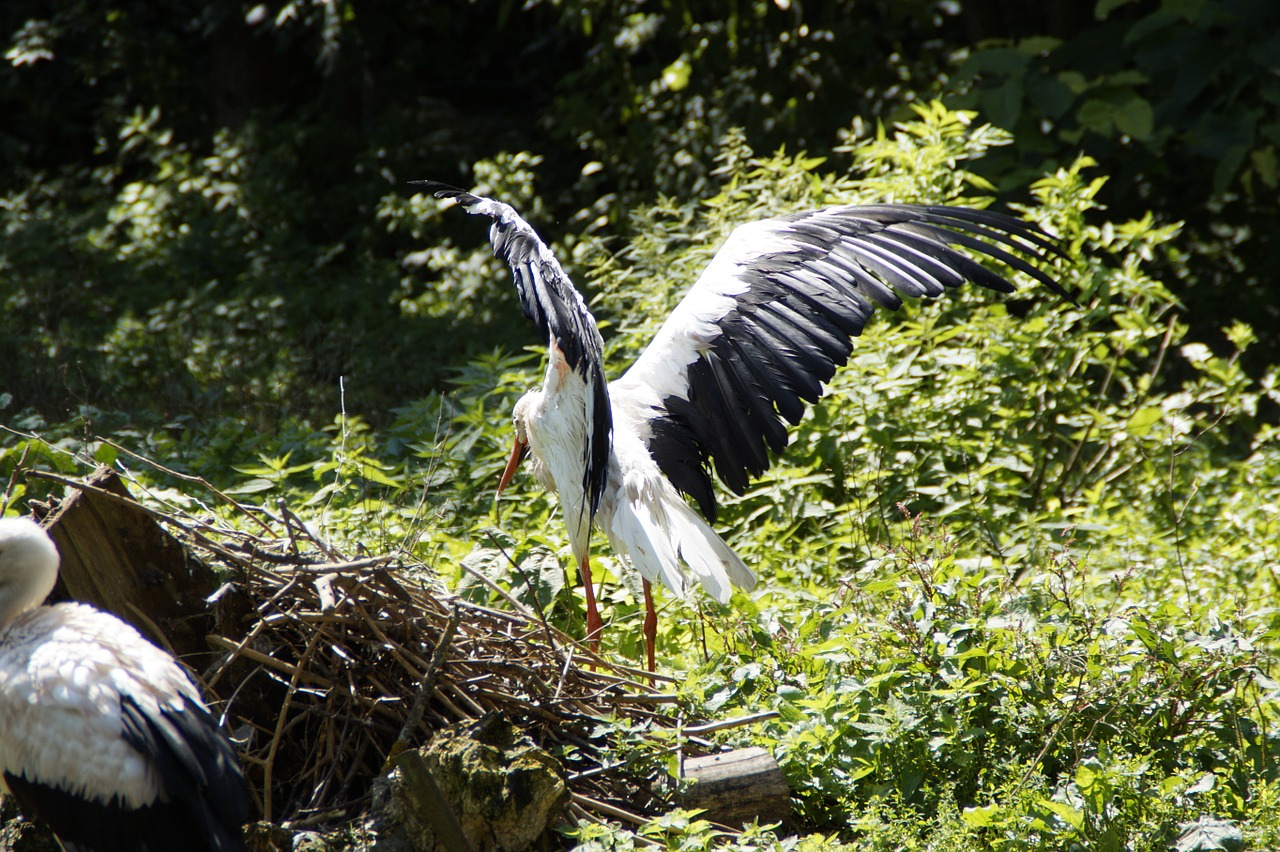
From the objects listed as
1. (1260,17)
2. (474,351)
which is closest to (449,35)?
(474,351)

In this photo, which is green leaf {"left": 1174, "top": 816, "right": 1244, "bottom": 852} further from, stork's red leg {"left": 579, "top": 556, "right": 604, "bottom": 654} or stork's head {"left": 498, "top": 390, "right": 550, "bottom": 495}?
stork's head {"left": 498, "top": 390, "right": 550, "bottom": 495}

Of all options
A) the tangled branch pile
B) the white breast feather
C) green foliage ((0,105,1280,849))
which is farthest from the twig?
the white breast feather

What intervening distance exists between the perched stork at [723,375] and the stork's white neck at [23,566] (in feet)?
4.73

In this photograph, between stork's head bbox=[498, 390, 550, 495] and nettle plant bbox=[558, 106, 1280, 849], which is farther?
stork's head bbox=[498, 390, 550, 495]

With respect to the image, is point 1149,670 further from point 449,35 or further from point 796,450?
point 449,35

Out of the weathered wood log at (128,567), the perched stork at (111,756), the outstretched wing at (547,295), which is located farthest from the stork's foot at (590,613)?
the perched stork at (111,756)

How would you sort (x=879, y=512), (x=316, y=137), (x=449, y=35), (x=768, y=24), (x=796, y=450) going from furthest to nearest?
(x=449, y=35) < (x=316, y=137) < (x=768, y=24) < (x=796, y=450) < (x=879, y=512)

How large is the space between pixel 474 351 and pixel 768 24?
10.0 ft

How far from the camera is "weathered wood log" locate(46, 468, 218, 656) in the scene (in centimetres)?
280

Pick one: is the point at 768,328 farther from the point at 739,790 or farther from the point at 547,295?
the point at 739,790

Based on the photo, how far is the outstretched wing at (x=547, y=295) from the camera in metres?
3.19

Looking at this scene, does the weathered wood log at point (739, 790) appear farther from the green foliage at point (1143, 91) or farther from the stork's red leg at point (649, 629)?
the green foliage at point (1143, 91)

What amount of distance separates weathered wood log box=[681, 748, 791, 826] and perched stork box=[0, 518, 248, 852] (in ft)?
3.27

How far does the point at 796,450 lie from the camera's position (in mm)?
4840
